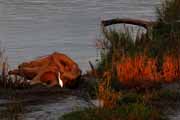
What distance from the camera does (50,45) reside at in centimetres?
2419

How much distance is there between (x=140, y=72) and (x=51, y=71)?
1.62 m

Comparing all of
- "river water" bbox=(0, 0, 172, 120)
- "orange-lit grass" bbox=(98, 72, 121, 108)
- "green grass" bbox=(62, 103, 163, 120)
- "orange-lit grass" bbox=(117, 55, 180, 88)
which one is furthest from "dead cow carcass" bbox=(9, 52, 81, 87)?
"green grass" bbox=(62, 103, 163, 120)

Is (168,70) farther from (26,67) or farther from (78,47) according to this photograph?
(78,47)

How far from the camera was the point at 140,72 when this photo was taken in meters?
14.2

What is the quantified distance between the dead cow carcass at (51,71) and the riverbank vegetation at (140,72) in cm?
45

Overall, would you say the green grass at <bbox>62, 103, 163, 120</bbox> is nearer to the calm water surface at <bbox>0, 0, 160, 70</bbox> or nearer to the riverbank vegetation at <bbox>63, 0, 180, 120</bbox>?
the riverbank vegetation at <bbox>63, 0, 180, 120</bbox>

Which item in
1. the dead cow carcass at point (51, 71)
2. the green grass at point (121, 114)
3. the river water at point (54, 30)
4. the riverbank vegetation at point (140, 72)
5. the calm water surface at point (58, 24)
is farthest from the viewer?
the calm water surface at point (58, 24)

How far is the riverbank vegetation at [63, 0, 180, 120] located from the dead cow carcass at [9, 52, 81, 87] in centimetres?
45

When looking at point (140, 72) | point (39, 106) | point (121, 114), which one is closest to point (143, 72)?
point (140, 72)

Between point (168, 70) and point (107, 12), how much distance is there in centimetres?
1955

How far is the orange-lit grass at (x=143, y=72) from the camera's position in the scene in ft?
46.1

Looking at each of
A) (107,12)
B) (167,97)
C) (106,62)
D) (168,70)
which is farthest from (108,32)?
(107,12)

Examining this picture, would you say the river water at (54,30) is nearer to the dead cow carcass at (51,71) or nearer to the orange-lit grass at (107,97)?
the orange-lit grass at (107,97)

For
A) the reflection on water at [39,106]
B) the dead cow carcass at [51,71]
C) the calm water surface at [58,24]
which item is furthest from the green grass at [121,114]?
the calm water surface at [58,24]
